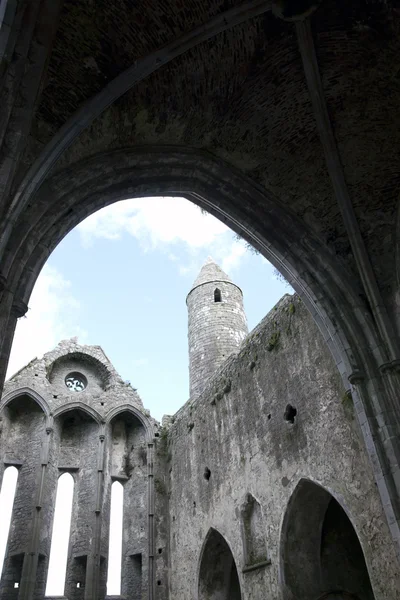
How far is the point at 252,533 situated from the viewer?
29.1 feet

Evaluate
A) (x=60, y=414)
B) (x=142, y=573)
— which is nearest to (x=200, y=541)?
(x=142, y=573)

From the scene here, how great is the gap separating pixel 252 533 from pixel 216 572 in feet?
7.59

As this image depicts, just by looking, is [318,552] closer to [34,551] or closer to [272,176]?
[272,176]

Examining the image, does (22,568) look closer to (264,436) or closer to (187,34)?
(264,436)

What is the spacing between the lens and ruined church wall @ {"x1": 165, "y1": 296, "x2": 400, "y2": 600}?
21.2ft

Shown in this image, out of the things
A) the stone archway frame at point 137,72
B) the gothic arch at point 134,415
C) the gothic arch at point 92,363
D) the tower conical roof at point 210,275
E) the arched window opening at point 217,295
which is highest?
the tower conical roof at point 210,275

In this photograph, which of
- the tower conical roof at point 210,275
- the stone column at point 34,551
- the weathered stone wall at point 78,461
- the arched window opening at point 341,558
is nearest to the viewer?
the arched window opening at point 341,558

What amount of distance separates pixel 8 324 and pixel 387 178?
5006 mm

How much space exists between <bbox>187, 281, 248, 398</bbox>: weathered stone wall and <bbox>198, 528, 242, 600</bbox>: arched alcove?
12.7 ft

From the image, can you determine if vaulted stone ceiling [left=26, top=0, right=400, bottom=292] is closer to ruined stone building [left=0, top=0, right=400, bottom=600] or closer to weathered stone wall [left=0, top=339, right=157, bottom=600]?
ruined stone building [left=0, top=0, right=400, bottom=600]

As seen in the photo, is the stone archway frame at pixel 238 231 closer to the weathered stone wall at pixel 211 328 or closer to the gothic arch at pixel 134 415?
the weathered stone wall at pixel 211 328

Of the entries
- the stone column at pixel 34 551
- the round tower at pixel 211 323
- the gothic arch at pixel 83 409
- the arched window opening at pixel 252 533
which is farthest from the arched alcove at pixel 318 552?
the gothic arch at pixel 83 409

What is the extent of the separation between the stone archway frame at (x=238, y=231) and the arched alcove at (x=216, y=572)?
19.0 feet

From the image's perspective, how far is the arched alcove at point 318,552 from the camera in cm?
751
